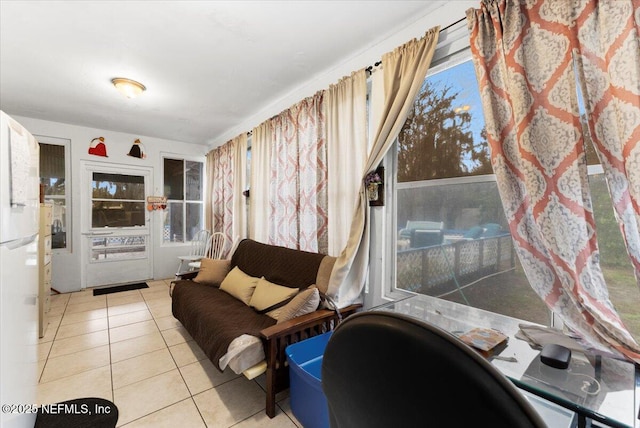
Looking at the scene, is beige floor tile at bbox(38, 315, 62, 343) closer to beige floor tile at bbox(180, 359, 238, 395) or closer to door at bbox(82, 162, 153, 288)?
door at bbox(82, 162, 153, 288)

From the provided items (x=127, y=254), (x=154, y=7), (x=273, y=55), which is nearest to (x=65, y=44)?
(x=154, y=7)

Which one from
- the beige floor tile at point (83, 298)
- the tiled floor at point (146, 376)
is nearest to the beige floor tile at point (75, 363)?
the tiled floor at point (146, 376)

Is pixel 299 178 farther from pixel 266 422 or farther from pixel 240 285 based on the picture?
pixel 266 422

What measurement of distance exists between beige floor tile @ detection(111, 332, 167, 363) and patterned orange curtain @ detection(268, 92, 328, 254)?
147cm

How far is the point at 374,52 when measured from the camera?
6.92 feet

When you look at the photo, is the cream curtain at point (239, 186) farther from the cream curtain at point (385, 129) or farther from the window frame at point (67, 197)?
the window frame at point (67, 197)

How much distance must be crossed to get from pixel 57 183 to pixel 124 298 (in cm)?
205

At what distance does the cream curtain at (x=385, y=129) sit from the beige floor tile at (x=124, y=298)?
3226mm

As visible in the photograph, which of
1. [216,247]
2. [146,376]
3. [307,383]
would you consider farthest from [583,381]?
[216,247]

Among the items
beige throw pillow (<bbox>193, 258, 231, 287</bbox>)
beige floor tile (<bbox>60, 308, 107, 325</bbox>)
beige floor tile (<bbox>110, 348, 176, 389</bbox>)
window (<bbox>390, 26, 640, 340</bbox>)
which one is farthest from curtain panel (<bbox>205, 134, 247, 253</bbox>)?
window (<bbox>390, 26, 640, 340</bbox>)

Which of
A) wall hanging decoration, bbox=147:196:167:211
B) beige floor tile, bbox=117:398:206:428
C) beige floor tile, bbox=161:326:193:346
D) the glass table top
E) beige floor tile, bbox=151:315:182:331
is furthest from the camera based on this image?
wall hanging decoration, bbox=147:196:167:211

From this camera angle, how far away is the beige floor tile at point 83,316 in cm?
305

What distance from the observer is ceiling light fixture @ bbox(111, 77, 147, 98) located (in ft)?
8.54

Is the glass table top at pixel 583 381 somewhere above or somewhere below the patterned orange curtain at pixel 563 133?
below
